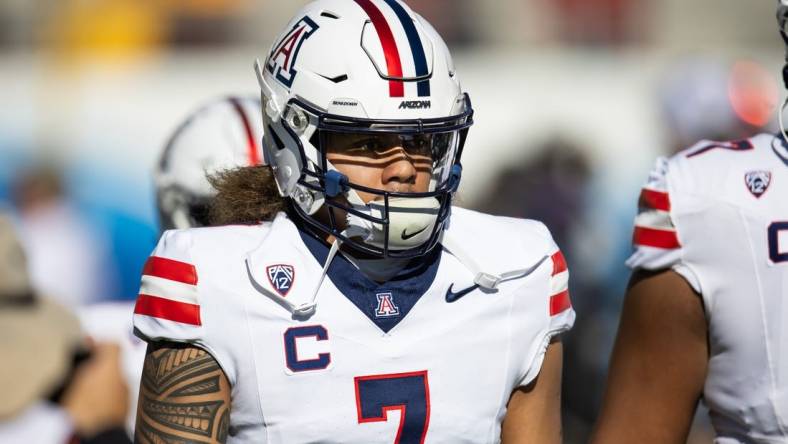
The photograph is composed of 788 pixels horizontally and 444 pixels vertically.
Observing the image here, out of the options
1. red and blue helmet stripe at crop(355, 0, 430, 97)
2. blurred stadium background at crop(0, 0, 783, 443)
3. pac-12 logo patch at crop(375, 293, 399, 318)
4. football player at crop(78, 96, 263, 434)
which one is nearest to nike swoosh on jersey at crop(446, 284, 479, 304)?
pac-12 logo patch at crop(375, 293, 399, 318)

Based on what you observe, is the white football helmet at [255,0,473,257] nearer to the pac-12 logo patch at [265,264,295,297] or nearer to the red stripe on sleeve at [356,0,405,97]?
the red stripe on sleeve at [356,0,405,97]

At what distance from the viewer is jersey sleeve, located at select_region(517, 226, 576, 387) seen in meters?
2.40

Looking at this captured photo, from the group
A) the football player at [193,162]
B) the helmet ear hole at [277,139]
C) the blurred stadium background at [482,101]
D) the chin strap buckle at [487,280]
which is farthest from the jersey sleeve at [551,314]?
the blurred stadium background at [482,101]

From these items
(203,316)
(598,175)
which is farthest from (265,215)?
(598,175)

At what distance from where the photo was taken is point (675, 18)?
9.64m

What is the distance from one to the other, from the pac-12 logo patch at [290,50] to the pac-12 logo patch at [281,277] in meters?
0.35

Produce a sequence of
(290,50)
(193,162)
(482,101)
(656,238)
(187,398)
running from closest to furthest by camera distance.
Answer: (187,398), (290,50), (656,238), (193,162), (482,101)

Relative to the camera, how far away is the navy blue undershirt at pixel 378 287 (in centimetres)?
231

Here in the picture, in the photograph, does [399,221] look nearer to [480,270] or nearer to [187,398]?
[480,270]

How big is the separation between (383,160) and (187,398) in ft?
1.75

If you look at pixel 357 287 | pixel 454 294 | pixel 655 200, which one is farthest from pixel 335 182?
pixel 655 200

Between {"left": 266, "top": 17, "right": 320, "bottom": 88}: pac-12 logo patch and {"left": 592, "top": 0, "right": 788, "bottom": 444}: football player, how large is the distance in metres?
0.83

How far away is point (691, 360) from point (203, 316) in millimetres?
1077

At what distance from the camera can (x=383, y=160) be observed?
2297 millimetres
